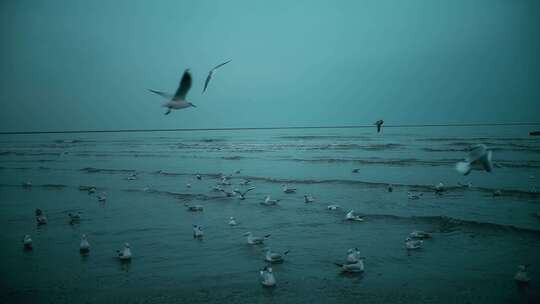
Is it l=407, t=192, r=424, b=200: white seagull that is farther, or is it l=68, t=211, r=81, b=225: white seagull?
l=407, t=192, r=424, b=200: white seagull

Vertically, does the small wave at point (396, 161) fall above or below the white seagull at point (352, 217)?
above

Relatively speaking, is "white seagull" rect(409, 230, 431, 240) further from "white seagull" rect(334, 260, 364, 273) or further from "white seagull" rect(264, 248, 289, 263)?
"white seagull" rect(264, 248, 289, 263)

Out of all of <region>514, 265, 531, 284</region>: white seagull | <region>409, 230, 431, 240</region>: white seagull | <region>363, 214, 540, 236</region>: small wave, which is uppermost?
<region>363, 214, 540, 236</region>: small wave

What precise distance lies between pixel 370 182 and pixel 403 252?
11.6 meters

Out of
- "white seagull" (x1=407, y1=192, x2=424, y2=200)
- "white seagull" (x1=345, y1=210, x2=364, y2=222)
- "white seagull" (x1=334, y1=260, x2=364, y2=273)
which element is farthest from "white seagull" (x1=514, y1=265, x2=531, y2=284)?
"white seagull" (x1=407, y1=192, x2=424, y2=200)

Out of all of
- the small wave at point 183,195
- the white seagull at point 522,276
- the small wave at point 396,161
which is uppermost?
the small wave at point 396,161

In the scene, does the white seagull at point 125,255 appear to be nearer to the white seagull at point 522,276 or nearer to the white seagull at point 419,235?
the white seagull at point 419,235

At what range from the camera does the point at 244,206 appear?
17047 mm

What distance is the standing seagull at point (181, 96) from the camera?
27.8ft

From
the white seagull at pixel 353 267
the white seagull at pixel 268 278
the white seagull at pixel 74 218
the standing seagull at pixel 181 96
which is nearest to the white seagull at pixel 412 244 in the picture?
the white seagull at pixel 353 267

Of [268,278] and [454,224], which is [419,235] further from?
[268,278]

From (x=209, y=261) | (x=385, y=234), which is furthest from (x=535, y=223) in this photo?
(x=209, y=261)

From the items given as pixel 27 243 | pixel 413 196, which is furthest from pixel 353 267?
pixel 413 196

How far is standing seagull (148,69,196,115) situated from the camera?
8.47 metres
